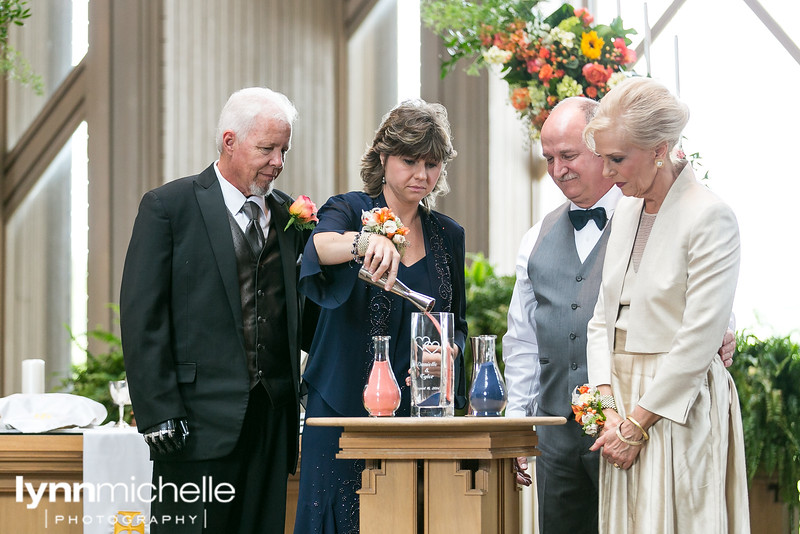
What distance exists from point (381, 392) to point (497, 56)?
1.92m

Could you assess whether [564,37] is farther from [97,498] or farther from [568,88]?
[97,498]

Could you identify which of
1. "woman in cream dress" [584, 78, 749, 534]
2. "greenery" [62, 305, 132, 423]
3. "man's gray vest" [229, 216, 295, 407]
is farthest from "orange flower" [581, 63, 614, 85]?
"greenery" [62, 305, 132, 423]

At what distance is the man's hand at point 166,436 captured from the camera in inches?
99.2

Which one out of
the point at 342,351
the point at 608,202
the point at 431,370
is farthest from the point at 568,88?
the point at 431,370

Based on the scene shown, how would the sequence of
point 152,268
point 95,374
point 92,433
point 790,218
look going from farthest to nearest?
point 95,374 → point 790,218 → point 92,433 → point 152,268

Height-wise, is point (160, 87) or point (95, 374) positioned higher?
point (160, 87)

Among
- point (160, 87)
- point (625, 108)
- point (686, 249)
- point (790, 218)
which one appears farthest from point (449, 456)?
point (160, 87)

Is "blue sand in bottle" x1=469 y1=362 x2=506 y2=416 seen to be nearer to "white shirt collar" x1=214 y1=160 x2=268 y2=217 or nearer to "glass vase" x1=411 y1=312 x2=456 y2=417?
"glass vase" x1=411 y1=312 x2=456 y2=417

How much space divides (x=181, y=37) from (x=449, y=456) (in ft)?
18.2

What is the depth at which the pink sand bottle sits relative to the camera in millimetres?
2252

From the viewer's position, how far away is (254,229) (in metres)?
2.77

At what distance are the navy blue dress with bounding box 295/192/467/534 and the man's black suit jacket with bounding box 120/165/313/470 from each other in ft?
0.54

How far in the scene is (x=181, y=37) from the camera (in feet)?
22.9

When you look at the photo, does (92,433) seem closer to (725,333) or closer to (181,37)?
(725,333)
